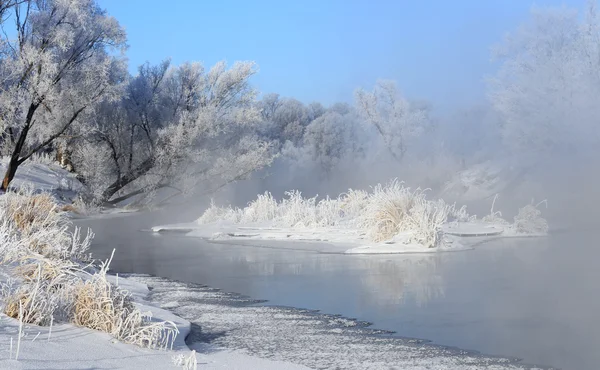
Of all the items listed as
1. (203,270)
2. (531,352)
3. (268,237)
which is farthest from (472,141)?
(531,352)

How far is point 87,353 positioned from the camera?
10.7ft

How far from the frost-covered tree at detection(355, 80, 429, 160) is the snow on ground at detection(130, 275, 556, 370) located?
35525mm

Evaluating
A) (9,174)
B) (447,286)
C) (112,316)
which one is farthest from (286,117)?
(112,316)

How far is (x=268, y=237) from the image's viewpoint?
12.9 meters

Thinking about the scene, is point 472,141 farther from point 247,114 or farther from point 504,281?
point 504,281

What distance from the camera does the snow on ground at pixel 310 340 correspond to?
3.90 meters

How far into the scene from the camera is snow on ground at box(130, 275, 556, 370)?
12.8 ft

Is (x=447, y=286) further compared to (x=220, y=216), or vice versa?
(x=220, y=216)

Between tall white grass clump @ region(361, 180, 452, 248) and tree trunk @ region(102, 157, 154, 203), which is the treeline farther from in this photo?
tall white grass clump @ region(361, 180, 452, 248)

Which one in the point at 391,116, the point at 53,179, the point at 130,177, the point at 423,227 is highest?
the point at 391,116

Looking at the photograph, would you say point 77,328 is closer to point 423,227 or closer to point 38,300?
point 38,300

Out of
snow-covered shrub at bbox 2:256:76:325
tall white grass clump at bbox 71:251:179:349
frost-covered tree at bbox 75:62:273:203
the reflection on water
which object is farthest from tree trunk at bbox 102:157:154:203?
tall white grass clump at bbox 71:251:179:349

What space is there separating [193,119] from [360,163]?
23.9 metres

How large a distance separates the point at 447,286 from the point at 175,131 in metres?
16.7
